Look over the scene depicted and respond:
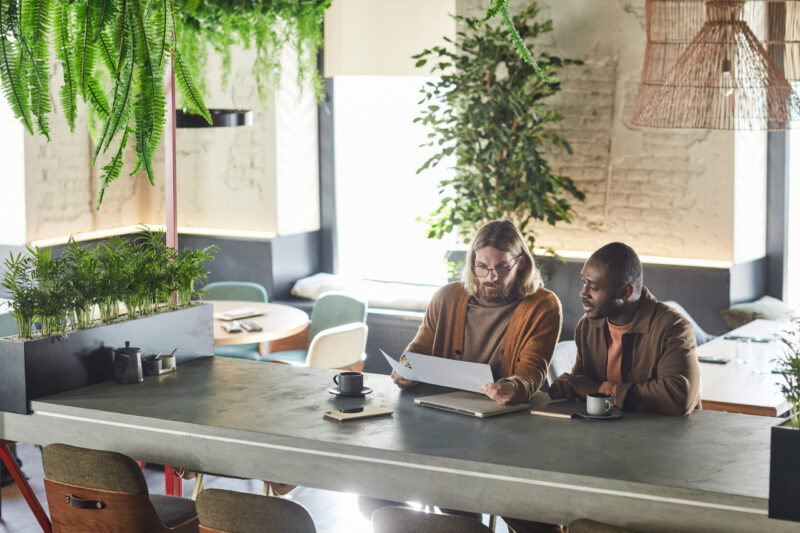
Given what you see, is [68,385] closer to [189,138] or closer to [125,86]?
[125,86]

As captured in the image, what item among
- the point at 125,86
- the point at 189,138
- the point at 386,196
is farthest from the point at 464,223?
the point at 125,86

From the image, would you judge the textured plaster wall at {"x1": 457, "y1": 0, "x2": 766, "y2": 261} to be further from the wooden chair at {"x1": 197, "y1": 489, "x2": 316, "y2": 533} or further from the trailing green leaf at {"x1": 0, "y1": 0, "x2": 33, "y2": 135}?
the trailing green leaf at {"x1": 0, "y1": 0, "x2": 33, "y2": 135}

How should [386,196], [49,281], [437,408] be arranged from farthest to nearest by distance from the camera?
1. [386,196]
2. [49,281]
3. [437,408]

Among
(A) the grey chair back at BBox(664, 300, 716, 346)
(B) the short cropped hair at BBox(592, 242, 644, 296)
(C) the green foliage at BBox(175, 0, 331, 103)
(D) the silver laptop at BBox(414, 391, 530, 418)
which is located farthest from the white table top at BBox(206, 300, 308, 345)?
(B) the short cropped hair at BBox(592, 242, 644, 296)

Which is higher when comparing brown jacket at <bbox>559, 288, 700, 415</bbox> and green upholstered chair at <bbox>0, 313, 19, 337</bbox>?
brown jacket at <bbox>559, 288, 700, 415</bbox>

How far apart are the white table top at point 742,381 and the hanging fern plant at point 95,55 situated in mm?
2814

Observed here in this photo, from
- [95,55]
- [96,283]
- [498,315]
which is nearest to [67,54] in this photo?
[95,55]

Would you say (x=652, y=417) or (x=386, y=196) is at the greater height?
(x=386, y=196)

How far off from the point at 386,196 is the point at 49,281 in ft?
16.8

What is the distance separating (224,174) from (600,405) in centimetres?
590

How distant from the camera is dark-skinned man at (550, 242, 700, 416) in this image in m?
3.39

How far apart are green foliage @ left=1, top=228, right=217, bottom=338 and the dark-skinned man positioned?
1.61 metres

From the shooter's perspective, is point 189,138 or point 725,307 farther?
point 189,138

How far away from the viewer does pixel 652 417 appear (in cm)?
332
